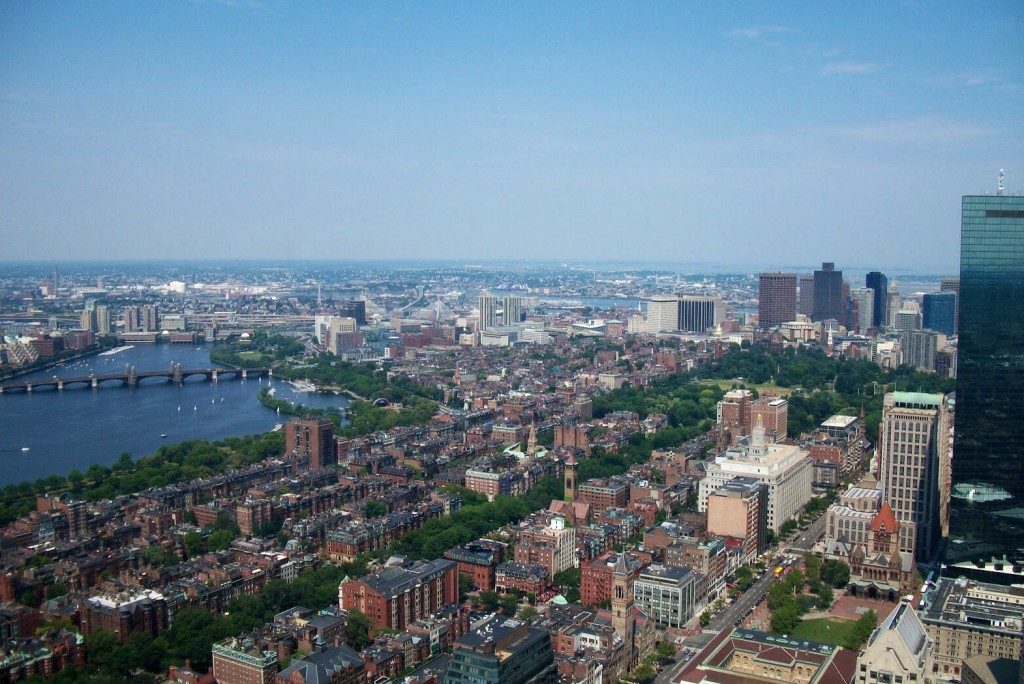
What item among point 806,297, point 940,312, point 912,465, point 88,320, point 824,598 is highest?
point 806,297

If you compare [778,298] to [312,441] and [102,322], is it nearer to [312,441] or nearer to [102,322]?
[312,441]

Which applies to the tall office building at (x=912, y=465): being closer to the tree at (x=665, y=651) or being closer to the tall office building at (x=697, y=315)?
the tree at (x=665, y=651)

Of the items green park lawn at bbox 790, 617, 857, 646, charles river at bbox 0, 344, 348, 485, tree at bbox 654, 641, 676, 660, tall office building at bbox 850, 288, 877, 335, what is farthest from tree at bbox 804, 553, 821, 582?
tall office building at bbox 850, 288, 877, 335

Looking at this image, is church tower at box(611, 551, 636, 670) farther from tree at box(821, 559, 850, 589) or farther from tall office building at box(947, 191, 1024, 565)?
tall office building at box(947, 191, 1024, 565)

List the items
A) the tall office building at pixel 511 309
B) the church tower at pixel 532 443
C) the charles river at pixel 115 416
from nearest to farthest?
the church tower at pixel 532 443
the charles river at pixel 115 416
the tall office building at pixel 511 309

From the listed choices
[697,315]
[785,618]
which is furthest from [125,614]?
[697,315]

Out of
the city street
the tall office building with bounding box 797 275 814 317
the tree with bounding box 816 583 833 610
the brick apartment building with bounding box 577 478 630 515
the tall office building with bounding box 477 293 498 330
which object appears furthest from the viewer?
the tall office building with bounding box 477 293 498 330

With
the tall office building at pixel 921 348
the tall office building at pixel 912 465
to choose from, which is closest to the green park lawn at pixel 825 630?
the tall office building at pixel 912 465
